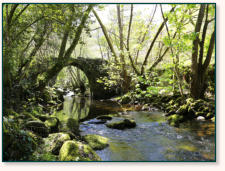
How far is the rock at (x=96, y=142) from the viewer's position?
3673mm

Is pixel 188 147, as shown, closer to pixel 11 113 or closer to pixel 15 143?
pixel 15 143

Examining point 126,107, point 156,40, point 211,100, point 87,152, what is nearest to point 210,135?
point 211,100

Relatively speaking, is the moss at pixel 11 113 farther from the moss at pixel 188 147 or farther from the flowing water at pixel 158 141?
the moss at pixel 188 147

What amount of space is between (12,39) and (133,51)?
436cm

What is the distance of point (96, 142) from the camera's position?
3.83 m

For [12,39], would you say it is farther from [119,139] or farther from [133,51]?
[133,51]

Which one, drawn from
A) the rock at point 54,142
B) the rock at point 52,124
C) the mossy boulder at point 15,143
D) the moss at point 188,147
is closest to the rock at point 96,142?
the rock at point 54,142

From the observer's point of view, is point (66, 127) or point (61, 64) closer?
point (66, 127)

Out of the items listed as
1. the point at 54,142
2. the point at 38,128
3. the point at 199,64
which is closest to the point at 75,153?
the point at 54,142

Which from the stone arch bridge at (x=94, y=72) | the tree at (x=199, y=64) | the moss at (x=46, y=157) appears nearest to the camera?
the moss at (x=46, y=157)

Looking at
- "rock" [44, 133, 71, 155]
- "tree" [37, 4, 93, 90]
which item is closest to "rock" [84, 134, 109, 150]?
"rock" [44, 133, 71, 155]

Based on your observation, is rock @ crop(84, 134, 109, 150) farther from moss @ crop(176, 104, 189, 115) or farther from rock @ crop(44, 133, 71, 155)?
moss @ crop(176, 104, 189, 115)

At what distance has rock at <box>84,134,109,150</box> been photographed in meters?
3.67
